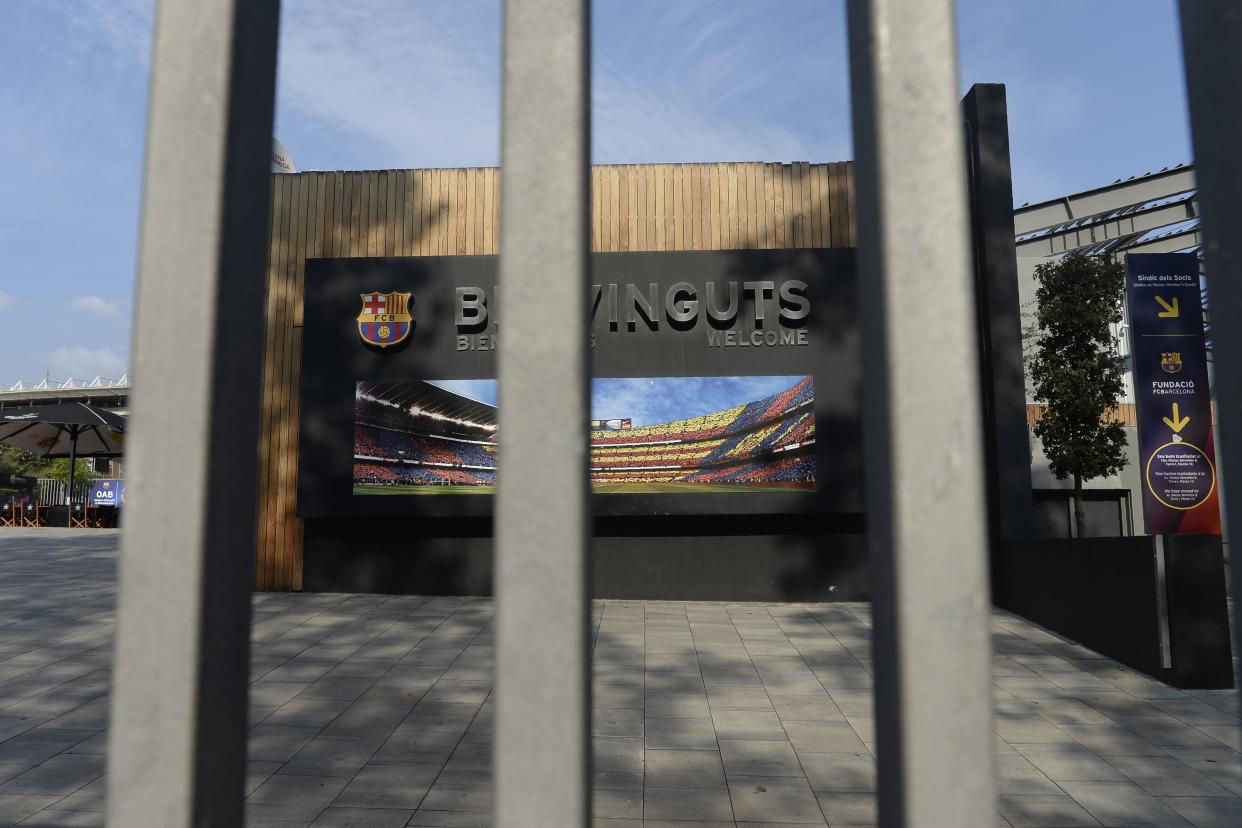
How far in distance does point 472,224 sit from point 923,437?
→ 1043 cm

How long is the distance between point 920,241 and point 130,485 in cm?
166

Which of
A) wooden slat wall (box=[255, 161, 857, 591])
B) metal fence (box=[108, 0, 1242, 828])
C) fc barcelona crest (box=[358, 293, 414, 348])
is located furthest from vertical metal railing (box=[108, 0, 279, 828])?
fc barcelona crest (box=[358, 293, 414, 348])

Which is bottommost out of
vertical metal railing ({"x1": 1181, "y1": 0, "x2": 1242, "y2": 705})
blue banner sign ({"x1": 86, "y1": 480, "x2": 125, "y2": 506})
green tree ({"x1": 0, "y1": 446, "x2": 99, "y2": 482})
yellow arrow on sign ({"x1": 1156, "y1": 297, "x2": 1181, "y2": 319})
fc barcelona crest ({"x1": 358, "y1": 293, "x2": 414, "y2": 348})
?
blue banner sign ({"x1": 86, "y1": 480, "x2": 125, "y2": 506})

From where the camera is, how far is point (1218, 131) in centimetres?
160

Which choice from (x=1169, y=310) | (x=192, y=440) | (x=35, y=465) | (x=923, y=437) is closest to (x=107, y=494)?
(x=35, y=465)

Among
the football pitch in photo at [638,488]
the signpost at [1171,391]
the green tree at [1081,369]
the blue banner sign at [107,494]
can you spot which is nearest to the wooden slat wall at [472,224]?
the football pitch in photo at [638,488]

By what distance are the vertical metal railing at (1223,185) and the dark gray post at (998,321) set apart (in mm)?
8105

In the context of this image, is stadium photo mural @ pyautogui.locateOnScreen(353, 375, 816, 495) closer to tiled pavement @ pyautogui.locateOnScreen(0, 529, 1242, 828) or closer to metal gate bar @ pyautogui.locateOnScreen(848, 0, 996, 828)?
tiled pavement @ pyautogui.locateOnScreen(0, 529, 1242, 828)


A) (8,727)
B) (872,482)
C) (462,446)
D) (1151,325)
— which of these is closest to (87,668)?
(8,727)

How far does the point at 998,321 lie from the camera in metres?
9.47

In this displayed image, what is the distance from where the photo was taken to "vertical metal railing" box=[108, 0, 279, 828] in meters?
1.51

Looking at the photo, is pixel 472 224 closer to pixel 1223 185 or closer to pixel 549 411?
pixel 549 411

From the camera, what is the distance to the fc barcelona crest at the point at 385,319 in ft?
35.3

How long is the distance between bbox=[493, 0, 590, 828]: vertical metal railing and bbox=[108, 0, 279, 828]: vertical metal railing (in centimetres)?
62
